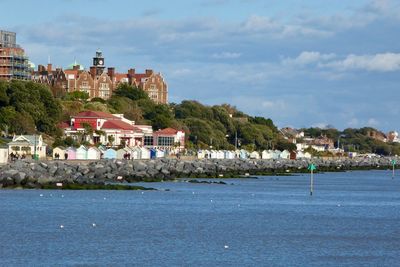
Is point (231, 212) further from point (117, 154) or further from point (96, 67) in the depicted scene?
point (96, 67)

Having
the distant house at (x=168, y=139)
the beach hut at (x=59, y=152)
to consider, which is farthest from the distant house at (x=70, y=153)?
the distant house at (x=168, y=139)

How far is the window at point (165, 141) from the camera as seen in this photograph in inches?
5753

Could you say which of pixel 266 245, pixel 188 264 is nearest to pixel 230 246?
pixel 266 245

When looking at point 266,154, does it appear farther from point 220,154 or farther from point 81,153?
point 81,153

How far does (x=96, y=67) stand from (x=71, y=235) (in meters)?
150

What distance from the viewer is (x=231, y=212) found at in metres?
53.2

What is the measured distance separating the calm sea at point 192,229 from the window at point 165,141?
78329mm

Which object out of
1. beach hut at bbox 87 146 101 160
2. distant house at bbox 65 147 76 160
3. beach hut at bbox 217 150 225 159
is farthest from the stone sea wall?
beach hut at bbox 217 150 225 159

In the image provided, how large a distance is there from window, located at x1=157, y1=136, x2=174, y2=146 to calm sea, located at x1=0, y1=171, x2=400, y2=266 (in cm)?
7833

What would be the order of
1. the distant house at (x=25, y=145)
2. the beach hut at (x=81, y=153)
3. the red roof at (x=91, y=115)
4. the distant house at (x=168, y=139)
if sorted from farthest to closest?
the distant house at (x=168, y=139) → the red roof at (x=91, y=115) → the beach hut at (x=81, y=153) → the distant house at (x=25, y=145)

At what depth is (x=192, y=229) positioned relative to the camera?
4384 cm

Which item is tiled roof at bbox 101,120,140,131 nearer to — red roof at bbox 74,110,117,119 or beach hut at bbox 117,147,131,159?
red roof at bbox 74,110,117,119

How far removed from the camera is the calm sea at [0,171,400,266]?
115 feet

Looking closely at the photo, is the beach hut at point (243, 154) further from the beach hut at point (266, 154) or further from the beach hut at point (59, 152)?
the beach hut at point (59, 152)
